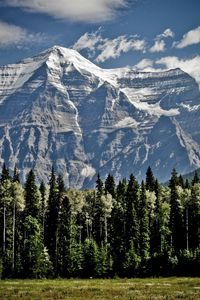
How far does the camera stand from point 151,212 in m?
149

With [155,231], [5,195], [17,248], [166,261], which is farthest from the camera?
[155,231]

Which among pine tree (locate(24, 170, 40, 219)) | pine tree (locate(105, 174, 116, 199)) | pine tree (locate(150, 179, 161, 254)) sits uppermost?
pine tree (locate(105, 174, 116, 199))

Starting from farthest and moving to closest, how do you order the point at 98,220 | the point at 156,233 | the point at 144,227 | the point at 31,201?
the point at 98,220 → the point at 156,233 → the point at 31,201 → the point at 144,227

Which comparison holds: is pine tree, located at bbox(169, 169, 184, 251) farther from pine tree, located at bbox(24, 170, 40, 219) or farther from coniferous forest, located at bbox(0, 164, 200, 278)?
pine tree, located at bbox(24, 170, 40, 219)

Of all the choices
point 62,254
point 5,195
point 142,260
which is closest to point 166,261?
point 142,260

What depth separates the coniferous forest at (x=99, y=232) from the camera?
114 metres

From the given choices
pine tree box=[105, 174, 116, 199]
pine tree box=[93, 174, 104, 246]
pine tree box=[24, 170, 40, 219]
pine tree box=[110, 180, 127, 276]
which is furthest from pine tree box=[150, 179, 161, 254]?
pine tree box=[24, 170, 40, 219]

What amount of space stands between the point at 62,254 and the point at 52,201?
20.2 m

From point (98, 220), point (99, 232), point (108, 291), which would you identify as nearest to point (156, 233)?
point (98, 220)

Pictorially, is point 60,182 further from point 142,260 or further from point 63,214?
point 142,260

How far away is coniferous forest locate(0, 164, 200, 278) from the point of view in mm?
114500

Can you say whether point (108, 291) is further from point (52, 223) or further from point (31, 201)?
point (31, 201)

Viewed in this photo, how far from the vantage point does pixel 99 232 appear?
5935 inches

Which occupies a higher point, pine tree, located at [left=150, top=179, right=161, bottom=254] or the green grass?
pine tree, located at [left=150, top=179, right=161, bottom=254]
